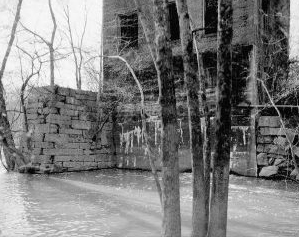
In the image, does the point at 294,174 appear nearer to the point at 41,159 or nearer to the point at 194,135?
the point at 194,135

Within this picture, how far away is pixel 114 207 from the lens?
6.50 m

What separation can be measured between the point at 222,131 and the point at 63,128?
885 cm

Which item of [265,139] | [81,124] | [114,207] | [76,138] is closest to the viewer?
[114,207]

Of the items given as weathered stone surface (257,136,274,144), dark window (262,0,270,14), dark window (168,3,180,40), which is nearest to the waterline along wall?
weathered stone surface (257,136,274,144)

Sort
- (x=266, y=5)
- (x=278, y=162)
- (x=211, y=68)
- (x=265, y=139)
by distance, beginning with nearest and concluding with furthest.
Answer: (x=278, y=162) < (x=265, y=139) < (x=211, y=68) < (x=266, y=5)

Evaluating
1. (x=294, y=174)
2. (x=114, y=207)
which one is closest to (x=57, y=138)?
(x=114, y=207)

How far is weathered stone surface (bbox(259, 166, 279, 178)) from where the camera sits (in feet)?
34.4

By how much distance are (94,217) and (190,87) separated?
3117 millimetres

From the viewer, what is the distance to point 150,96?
43.4 feet

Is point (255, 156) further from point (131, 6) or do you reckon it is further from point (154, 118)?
point (131, 6)

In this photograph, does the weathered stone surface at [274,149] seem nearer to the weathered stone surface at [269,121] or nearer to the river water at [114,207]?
the weathered stone surface at [269,121]

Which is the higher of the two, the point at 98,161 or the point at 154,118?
the point at 154,118

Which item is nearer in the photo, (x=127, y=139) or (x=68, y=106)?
(x=68, y=106)

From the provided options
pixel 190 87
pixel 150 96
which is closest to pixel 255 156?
pixel 150 96
